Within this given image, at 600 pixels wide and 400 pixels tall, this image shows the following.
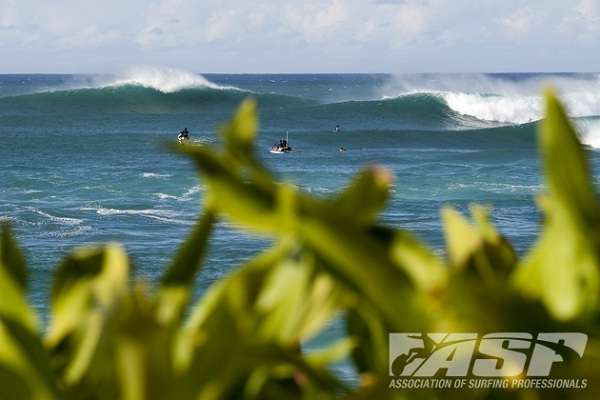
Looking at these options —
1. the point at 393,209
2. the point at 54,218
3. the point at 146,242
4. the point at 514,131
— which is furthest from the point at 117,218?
the point at 514,131

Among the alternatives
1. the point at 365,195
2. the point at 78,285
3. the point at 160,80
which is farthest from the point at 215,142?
the point at 365,195

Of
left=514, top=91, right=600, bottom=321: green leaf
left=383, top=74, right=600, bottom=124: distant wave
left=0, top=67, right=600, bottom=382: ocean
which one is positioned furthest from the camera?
left=383, top=74, right=600, bottom=124: distant wave

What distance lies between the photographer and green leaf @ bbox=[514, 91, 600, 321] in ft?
1.74

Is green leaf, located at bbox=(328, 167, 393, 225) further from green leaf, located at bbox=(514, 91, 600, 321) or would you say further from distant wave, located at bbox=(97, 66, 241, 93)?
distant wave, located at bbox=(97, 66, 241, 93)

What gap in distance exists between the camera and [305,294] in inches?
23.9

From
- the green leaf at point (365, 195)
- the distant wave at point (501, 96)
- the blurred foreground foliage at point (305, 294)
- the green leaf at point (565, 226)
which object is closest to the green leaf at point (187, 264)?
the blurred foreground foliage at point (305, 294)

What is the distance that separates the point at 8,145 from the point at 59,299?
31.1 metres

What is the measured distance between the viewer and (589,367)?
0.55 meters

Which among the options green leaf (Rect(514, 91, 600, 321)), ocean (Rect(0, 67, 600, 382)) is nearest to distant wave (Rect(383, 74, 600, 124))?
ocean (Rect(0, 67, 600, 382))

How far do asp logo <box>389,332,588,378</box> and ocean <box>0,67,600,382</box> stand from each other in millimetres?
118

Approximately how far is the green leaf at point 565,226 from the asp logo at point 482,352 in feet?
0.13

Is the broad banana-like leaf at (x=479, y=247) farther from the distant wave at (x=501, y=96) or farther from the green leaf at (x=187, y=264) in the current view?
the distant wave at (x=501, y=96)

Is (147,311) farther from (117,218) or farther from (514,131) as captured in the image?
(514,131)

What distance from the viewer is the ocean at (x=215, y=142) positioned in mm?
13430
